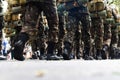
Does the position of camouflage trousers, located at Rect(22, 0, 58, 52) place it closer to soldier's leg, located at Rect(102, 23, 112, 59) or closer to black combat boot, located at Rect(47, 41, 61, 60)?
black combat boot, located at Rect(47, 41, 61, 60)

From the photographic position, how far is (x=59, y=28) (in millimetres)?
11328

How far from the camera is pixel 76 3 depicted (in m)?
11.9

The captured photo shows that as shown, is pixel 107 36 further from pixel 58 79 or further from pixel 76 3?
pixel 58 79

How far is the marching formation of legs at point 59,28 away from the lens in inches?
341

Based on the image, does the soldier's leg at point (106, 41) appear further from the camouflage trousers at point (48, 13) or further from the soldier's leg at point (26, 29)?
the soldier's leg at point (26, 29)

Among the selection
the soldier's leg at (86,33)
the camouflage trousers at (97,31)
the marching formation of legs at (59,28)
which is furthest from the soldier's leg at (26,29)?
the camouflage trousers at (97,31)

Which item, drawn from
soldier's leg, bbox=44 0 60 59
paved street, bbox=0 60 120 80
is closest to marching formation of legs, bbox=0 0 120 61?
soldier's leg, bbox=44 0 60 59

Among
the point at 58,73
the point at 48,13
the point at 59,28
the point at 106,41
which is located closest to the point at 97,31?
the point at 106,41

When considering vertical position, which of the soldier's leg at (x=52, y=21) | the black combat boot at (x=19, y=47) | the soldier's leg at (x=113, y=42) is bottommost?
the soldier's leg at (x=113, y=42)

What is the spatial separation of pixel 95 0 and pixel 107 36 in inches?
51.7

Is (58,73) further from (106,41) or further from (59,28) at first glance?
(106,41)

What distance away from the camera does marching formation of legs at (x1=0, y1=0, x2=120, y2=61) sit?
28.4ft

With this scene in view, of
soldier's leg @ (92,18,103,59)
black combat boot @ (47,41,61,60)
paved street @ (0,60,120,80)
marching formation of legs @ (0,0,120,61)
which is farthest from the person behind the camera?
soldier's leg @ (92,18,103,59)

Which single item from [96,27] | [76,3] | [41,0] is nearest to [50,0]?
[41,0]
